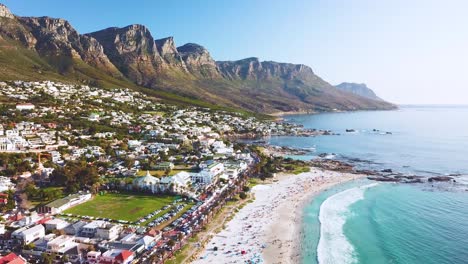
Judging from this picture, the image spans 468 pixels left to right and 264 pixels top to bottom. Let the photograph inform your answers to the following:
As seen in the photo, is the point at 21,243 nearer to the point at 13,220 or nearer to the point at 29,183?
the point at 13,220

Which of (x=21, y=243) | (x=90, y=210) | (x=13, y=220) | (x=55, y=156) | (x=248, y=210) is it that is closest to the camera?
(x=21, y=243)

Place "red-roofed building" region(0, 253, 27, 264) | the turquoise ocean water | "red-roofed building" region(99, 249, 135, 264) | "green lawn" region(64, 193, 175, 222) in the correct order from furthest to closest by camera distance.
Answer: "green lawn" region(64, 193, 175, 222)
the turquoise ocean water
"red-roofed building" region(99, 249, 135, 264)
"red-roofed building" region(0, 253, 27, 264)

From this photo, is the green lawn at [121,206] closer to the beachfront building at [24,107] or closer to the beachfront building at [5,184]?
the beachfront building at [5,184]

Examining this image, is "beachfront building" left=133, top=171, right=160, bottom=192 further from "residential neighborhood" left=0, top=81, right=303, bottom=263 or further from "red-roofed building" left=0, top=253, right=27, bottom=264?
"red-roofed building" left=0, top=253, right=27, bottom=264

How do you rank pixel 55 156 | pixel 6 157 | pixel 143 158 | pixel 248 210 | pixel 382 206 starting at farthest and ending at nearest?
pixel 143 158 → pixel 55 156 → pixel 6 157 → pixel 382 206 → pixel 248 210

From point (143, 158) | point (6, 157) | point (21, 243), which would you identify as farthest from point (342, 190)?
point (6, 157)

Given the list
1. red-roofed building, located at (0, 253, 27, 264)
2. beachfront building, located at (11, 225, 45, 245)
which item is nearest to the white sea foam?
red-roofed building, located at (0, 253, 27, 264)

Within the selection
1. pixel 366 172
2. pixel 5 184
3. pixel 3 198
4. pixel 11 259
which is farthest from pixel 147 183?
pixel 366 172
